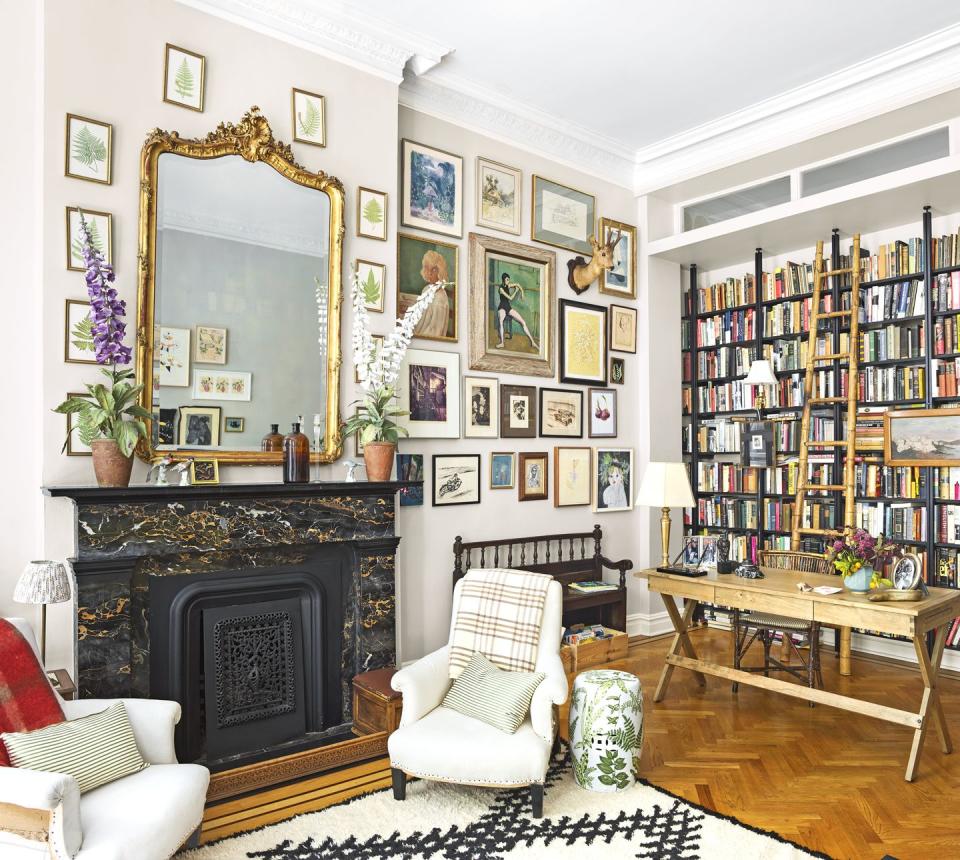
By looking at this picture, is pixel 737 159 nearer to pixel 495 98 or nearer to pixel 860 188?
pixel 860 188

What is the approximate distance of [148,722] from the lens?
107 inches

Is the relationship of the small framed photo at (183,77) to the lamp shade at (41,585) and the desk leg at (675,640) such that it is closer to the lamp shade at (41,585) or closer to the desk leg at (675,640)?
the lamp shade at (41,585)

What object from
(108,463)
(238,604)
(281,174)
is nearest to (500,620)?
(238,604)

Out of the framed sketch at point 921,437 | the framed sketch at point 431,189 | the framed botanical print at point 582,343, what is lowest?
the framed sketch at point 921,437

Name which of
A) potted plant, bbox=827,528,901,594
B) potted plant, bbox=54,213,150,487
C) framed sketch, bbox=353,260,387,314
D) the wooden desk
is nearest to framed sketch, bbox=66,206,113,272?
potted plant, bbox=54,213,150,487

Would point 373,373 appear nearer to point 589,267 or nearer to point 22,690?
point 22,690

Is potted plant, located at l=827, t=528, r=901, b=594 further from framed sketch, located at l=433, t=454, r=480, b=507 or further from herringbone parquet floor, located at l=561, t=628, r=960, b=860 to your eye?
framed sketch, located at l=433, t=454, r=480, b=507

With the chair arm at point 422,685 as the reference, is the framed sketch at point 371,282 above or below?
above

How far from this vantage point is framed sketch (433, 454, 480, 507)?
474 centimetres

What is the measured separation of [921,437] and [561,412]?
2453 millimetres

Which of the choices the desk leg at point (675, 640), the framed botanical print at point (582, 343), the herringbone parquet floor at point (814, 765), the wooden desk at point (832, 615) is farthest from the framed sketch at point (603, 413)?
the herringbone parquet floor at point (814, 765)

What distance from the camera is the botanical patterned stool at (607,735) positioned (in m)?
3.23

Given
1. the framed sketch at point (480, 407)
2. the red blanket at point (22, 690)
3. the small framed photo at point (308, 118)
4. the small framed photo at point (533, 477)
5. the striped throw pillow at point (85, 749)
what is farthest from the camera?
the small framed photo at point (533, 477)

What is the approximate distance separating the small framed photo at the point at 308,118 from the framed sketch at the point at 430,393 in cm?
131
